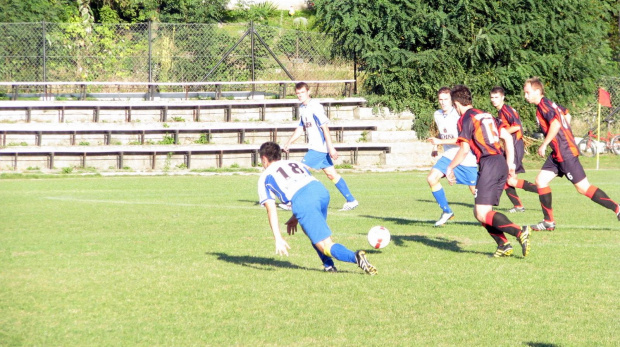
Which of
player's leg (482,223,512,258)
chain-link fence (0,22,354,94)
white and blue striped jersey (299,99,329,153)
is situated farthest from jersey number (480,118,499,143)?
chain-link fence (0,22,354,94)

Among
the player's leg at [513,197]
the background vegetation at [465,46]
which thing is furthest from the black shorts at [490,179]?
the background vegetation at [465,46]

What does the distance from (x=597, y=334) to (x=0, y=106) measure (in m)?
22.7

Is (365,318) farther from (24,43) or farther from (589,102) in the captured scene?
(589,102)

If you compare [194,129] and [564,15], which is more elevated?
[564,15]

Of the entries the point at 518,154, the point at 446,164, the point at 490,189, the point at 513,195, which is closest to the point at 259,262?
the point at 490,189

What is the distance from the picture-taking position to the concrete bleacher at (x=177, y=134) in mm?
24250

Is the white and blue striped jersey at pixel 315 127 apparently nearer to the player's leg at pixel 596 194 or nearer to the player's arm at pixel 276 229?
the player's leg at pixel 596 194

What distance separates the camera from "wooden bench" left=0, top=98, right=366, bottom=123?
81.3 ft

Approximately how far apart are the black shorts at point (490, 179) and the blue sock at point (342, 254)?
84.0 inches

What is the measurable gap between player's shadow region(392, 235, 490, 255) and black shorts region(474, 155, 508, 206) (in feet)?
2.61

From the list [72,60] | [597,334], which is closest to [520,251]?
[597,334]

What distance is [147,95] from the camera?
87.5 feet

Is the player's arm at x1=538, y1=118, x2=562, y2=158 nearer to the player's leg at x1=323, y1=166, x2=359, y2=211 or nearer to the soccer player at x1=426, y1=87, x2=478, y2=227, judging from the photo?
the soccer player at x1=426, y1=87, x2=478, y2=227

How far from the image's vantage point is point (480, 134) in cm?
891
